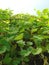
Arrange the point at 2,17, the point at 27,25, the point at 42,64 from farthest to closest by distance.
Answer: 1. the point at 2,17
2. the point at 27,25
3. the point at 42,64

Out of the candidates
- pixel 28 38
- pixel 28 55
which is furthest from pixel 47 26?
pixel 28 55

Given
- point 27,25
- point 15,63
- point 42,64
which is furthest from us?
point 27,25

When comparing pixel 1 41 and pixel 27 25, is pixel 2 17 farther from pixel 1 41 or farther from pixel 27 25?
pixel 1 41

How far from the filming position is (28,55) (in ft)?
4.76

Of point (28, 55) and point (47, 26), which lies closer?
point (28, 55)

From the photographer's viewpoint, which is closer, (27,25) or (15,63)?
(15,63)

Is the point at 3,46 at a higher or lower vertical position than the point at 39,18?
lower

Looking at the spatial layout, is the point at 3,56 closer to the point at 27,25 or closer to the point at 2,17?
the point at 27,25

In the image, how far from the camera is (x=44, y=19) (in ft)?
5.73

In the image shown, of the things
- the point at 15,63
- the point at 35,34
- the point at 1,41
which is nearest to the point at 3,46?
the point at 1,41

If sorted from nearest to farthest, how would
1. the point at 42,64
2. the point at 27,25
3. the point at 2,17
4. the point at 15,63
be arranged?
the point at 15,63 < the point at 42,64 < the point at 27,25 < the point at 2,17

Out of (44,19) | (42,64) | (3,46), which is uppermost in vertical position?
(44,19)

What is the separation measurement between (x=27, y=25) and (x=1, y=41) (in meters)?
0.30

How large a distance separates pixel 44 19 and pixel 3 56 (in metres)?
0.51
